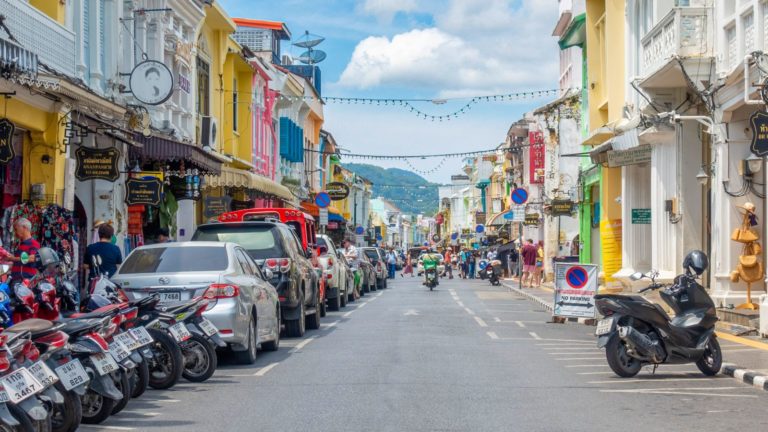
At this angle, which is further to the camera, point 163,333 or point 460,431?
point 163,333

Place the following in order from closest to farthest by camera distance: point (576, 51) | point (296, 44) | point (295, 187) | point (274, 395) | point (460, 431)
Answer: point (460, 431)
point (274, 395)
point (576, 51)
point (295, 187)
point (296, 44)

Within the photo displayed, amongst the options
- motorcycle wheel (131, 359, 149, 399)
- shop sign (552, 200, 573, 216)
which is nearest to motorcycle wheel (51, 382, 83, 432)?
motorcycle wheel (131, 359, 149, 399)

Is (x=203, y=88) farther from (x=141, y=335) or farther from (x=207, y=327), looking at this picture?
(x=141, y=335)

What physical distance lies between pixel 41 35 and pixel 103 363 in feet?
33.0

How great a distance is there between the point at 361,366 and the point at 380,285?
3325 centimetres

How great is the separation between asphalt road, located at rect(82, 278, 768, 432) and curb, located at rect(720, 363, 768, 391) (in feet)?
0.52

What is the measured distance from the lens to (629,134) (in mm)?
26312

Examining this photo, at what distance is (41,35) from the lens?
1809 cm

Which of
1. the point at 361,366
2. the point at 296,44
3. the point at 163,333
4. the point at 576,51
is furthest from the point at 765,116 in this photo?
the point at 296,44

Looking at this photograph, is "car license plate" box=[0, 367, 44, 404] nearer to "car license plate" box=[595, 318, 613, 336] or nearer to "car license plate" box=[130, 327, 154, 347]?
"car license plate" box=[130, 327, 154, 347]

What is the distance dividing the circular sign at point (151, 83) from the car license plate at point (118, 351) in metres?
13.9

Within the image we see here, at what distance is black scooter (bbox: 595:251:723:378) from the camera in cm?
1334

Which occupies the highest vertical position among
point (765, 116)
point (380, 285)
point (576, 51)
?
point (576, 51)

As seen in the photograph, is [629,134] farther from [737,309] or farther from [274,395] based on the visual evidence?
[274,395]
